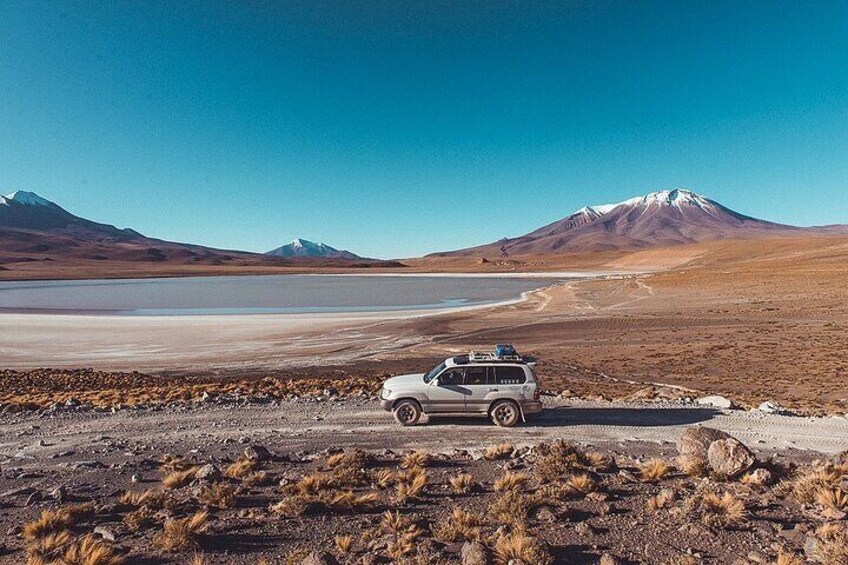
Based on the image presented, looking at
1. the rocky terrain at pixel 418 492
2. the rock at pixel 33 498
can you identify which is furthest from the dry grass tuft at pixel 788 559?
the rock at pixel 33 498

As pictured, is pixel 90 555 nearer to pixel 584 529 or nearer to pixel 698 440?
pixel 584 529

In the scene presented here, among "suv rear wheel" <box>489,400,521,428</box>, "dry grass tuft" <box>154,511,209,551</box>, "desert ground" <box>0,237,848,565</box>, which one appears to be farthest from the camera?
"suv rear wheel" <box>489,400,521,428</box>

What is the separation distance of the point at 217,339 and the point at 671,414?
34549 mm

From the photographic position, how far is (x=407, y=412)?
14.8 m

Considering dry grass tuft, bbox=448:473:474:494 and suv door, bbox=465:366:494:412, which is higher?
suv door, bbox=465:366:494:412

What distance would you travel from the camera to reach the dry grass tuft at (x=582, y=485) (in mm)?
9500

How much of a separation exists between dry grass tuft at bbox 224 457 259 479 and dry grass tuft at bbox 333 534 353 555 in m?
3.58

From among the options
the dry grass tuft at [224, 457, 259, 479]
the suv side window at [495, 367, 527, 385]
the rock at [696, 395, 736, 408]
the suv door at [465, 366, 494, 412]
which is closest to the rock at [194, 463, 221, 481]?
the dry grass tuft at [224, 457, 259, 479]

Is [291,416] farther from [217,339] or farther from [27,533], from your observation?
[217,339]

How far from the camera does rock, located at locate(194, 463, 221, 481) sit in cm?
1006

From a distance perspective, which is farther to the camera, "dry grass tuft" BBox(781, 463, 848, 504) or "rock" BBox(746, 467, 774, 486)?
"rock" BBox(746, 467, 774, 486)

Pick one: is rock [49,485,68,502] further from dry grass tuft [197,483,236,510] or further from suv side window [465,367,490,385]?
suv side window [465,367,490,385]

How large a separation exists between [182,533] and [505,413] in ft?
30.5

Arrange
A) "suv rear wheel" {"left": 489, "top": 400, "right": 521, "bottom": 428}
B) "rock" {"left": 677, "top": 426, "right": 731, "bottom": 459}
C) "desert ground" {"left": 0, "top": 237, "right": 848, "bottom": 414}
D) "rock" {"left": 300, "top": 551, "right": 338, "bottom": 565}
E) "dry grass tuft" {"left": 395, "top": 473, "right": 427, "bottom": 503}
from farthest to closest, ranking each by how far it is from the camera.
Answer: "desert ground" {"left": 0, "top": 237, "right": 848, "bottom": 414}, "suv rear wheel" {"left": 489, "top": 400, "right": 521, "bottom": 428}, "rock" {"left": 677, "top": 426, "right": 731, "bottom": 459}, "dry grass tuft" {"left": 395, "top": 473, "right": 427, "bottom": 503}, "rock" {"left": 300, "top": 551, "right": 338, "bottom": 565}
